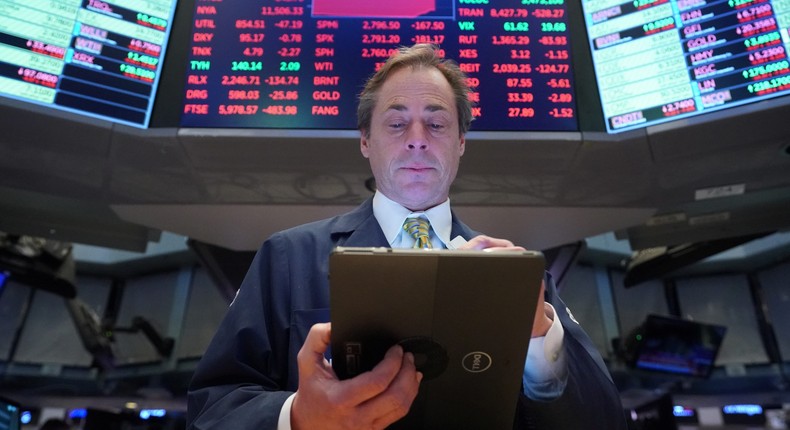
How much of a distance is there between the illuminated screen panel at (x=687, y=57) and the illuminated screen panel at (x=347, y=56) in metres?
0.23

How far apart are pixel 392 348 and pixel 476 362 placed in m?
0.16

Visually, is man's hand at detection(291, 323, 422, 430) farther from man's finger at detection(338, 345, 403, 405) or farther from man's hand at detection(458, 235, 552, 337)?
man's hand at detection(458, 235, 552, 337)

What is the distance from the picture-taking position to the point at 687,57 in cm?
280

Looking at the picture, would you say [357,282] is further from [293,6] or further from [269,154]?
[293,6]

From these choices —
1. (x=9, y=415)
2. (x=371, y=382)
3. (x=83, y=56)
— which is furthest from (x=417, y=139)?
(x=9, y=415)

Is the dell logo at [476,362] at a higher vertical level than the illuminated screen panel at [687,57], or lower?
lower

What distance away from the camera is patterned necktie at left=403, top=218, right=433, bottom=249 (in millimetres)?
1354

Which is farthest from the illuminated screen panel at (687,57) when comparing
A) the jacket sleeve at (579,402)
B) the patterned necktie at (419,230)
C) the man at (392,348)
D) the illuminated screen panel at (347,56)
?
the jacket sleeve at (579,402)

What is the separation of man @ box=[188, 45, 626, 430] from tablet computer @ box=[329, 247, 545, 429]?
41mm

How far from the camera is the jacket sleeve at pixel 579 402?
3.65ft

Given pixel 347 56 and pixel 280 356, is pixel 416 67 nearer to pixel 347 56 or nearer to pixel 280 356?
pixel 280 356

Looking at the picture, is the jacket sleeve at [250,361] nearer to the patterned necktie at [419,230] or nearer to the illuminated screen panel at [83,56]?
the patterned necktie at [419,230]

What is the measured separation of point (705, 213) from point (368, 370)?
3.79 m

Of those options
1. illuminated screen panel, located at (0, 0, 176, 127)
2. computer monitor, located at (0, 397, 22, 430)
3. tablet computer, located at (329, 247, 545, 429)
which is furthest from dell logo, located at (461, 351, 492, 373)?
computer monitor, located at (0, 397, 22, 430)
